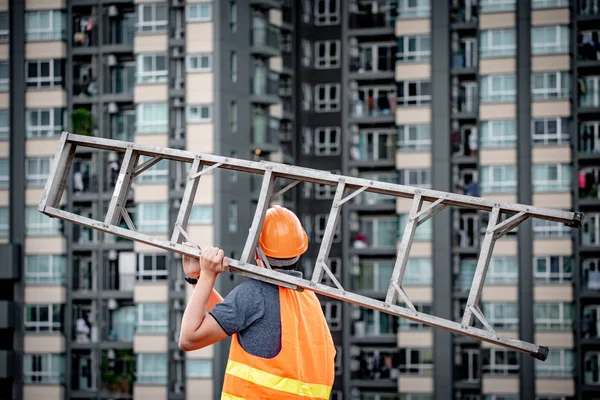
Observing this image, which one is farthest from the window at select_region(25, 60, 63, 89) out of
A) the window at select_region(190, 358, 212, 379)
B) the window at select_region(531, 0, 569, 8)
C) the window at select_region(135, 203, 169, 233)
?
the window at select_region(531, 0, 569, 8)

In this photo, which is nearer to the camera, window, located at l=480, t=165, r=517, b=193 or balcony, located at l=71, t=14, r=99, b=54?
window, located at l=480, t=165, r=517, b=193

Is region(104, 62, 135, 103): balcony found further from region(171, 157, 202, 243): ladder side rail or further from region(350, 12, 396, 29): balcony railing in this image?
region(171, 157, 202, 243): ladder side rail

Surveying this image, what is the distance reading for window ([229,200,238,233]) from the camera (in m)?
54.2

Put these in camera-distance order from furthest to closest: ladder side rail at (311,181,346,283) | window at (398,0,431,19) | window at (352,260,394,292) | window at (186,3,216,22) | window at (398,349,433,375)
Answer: window at (352,260,394,292), window at (398,0,431,19), window at (398,349,433,375), window at (186,3,216,22), ladder side rail at (311,181,346,283)

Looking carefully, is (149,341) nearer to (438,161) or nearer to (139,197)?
(139,197)

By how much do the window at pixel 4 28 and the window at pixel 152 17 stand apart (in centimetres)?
630

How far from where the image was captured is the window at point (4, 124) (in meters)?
58.4

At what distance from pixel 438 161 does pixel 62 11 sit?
1757 centimetres

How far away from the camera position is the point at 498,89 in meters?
55.8

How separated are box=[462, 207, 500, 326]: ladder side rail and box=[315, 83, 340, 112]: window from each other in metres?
51.3

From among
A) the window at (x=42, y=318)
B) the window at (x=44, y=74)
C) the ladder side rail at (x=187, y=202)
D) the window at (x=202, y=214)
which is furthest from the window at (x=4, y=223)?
the ladder side rail at (x=187, y=202)

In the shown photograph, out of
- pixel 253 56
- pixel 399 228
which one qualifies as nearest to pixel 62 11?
pixel 253 56

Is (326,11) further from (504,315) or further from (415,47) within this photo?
(504,315)

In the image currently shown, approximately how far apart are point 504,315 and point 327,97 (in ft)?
42.0
